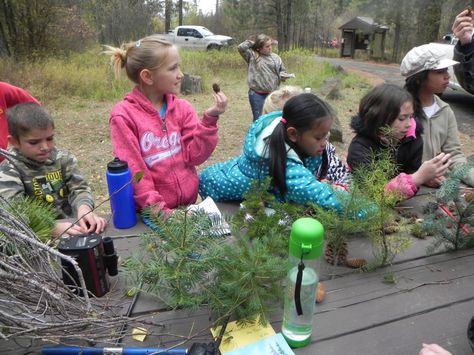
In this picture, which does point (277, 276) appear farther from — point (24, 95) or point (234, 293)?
point (24, 95)

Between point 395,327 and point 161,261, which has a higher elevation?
point 161,261

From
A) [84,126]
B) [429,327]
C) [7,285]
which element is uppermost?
[7,285]

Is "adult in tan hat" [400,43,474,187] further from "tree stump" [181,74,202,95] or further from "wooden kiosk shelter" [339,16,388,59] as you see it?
"wooden kiosk shelter" [339,16,388,59]

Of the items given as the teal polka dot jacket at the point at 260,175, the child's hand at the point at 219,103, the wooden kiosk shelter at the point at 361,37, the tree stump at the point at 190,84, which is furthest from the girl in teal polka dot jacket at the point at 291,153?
the wooden kiosk shelter at the point at 361,37

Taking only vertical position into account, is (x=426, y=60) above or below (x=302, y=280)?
above

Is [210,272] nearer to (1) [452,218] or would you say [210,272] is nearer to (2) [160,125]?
(1) [452,218]

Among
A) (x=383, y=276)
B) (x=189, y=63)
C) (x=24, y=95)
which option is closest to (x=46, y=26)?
(x=189, y=63)

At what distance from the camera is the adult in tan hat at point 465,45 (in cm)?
247

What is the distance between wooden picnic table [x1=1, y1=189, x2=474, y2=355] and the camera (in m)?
1.16

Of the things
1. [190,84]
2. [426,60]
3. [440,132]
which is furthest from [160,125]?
[190,84]

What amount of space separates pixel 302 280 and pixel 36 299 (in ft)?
2.31

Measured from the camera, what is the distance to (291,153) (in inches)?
76.8

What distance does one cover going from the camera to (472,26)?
8.21 feet

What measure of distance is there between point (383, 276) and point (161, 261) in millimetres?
851
